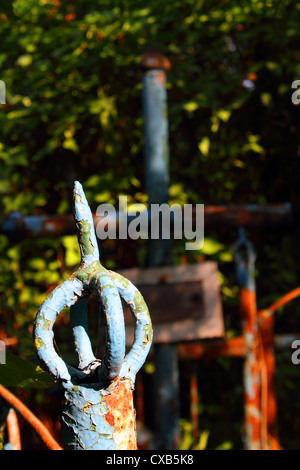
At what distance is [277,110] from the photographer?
2789 mm

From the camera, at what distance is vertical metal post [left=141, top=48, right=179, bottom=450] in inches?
87.0

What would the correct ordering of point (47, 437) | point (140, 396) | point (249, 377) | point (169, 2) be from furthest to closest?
point (169, 2), point (140, 396), point (249, 377), point (47, 437)

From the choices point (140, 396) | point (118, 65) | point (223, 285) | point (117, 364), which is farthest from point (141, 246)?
point (117, 364)

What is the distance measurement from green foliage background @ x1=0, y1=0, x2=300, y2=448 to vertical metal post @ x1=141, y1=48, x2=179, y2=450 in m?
0.49

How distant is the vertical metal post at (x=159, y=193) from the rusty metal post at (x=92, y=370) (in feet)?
4.99

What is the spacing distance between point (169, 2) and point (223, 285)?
1626mm

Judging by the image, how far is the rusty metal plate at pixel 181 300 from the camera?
211 cm

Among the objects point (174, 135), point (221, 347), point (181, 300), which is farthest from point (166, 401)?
point (174, 135)

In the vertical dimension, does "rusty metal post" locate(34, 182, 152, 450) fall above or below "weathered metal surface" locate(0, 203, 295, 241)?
below

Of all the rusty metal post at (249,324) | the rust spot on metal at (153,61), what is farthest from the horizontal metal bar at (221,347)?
the rust spot on metal at (153,61)

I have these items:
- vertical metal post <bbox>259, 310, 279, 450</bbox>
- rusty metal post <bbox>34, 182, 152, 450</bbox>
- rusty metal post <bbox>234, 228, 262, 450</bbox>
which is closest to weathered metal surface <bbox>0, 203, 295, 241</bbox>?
rusty metal post <bbox>234, 228, 262, 450</bbox>

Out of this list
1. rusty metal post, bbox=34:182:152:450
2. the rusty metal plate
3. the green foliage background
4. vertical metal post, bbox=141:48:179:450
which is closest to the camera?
rusty metal post, bbox=34:182:152:450

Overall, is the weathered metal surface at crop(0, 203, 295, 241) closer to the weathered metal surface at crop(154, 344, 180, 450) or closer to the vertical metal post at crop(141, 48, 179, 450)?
the vertical metal post at crop(141, 48, 179, 450)
